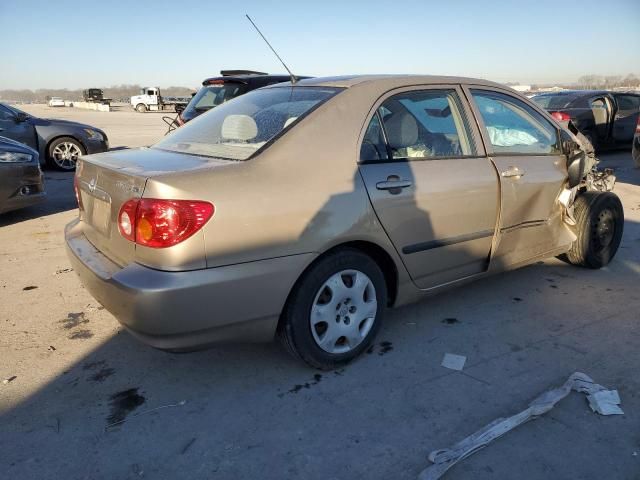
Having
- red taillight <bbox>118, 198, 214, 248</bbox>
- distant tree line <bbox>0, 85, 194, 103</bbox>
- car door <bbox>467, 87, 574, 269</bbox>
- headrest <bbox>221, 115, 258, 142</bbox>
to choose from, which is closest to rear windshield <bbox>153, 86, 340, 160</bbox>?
headrest <bbox>221, 115, 258, 142</bbox>

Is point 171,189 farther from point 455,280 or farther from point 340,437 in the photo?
point 455,280

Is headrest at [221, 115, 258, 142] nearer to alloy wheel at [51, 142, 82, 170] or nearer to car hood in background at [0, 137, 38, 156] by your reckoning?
car hood in background at [0, 137, 38, 156]

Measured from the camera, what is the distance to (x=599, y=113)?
1126 centimetres

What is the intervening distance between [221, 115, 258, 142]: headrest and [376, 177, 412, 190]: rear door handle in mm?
754

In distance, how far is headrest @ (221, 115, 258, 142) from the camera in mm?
2945

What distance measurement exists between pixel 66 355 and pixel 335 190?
190 centimetres

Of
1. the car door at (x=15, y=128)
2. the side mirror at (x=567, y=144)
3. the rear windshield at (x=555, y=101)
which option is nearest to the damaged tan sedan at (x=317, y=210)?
the side mirror at (x=567, y=144)

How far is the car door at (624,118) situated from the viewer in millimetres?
11523

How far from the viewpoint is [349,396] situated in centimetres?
265

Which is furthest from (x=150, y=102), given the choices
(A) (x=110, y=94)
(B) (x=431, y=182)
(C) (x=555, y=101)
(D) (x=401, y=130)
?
(A) (x=110, y=94)

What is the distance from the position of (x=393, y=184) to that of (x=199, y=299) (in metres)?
1.23

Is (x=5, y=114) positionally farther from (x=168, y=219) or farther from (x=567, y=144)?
(x=567, y=144)

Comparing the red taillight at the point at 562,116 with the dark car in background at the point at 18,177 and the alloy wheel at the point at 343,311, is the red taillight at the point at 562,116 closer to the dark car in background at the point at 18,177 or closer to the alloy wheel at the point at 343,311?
the alloy wheel at the point at 343,311

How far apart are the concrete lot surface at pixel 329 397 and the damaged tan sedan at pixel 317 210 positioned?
1.06 ft
